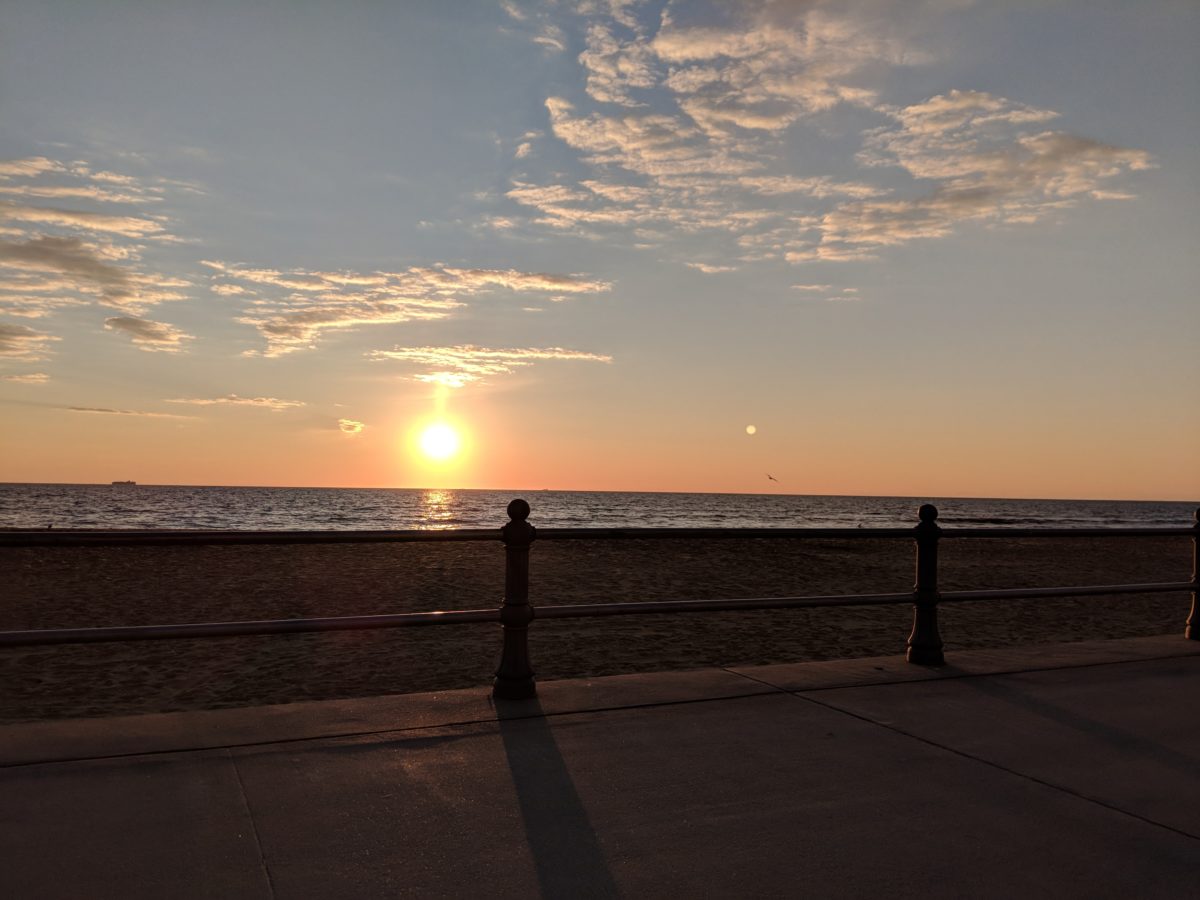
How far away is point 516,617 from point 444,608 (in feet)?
37.5

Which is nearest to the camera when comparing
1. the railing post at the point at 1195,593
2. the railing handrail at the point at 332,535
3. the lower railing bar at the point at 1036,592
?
the railing handrail at the point at 332,535

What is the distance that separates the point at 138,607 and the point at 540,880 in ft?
51.9

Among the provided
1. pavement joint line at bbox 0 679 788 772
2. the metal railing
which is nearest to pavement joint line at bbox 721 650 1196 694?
pavement joint line at bbox 0 679 788 772

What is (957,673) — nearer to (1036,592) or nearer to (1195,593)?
(1036,592)

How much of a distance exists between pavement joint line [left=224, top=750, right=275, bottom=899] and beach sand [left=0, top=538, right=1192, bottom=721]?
4.99 metres

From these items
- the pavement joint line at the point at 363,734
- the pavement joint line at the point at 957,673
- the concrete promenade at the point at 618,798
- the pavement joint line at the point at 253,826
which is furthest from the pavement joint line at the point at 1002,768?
the pavement joint line at the point at 253,826

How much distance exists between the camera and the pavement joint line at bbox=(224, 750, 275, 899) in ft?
9.76

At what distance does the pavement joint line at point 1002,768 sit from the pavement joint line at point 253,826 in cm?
307

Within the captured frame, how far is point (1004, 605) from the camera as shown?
1784 cm

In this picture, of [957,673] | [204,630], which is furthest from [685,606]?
[204,630]

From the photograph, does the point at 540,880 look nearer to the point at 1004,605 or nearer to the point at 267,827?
the point at 267,827

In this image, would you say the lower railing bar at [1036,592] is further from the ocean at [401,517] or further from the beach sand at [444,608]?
the ocean at [401,517]

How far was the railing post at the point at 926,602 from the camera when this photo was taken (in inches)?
257

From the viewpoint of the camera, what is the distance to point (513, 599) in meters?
5.41
